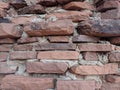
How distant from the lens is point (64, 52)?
1069 mm

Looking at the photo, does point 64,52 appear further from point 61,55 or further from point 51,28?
point 51,28

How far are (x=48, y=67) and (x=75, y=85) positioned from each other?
0.50 feet

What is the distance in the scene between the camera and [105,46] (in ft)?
3.53

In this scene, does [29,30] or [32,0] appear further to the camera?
[32,0]

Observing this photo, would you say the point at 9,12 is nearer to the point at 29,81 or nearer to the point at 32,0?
the point at 32,0

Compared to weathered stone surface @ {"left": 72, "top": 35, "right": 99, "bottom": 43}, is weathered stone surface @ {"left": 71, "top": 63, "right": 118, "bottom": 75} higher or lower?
lower

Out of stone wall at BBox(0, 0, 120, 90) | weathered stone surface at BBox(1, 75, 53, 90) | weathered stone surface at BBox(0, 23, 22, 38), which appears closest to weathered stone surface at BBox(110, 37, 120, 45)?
stone wall at BBox(0, 0, 120, 90)

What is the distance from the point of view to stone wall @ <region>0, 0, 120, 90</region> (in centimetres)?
105

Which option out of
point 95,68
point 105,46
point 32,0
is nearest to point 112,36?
point 105,46

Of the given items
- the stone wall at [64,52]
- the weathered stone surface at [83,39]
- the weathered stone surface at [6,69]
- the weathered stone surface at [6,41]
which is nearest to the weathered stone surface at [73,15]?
the stone wall at [64,52]

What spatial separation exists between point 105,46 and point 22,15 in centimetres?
50

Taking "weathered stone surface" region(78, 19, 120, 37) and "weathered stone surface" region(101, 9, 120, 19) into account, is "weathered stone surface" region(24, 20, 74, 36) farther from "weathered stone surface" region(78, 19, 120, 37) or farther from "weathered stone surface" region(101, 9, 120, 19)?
"weathered stone surface" region(101, 9, 120, 19)

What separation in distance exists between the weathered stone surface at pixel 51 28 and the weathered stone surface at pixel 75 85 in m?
0.24

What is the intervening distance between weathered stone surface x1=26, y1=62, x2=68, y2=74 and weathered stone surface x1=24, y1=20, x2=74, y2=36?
155 mm
